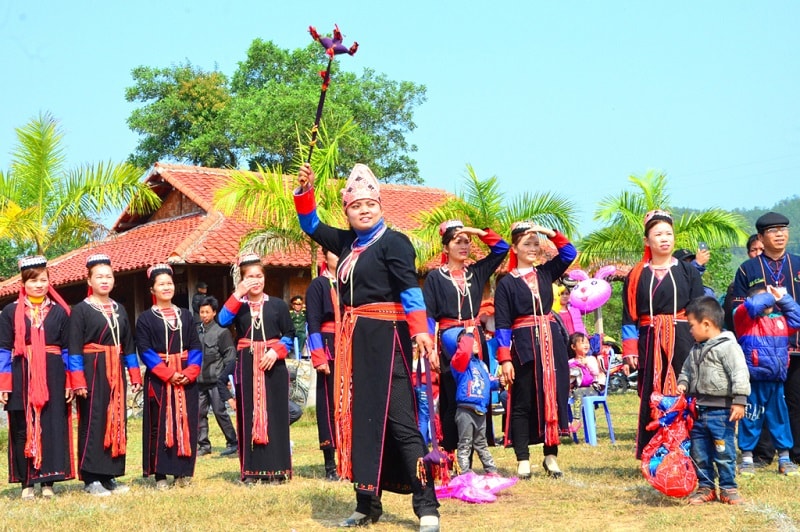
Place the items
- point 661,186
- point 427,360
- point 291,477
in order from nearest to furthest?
point 427,360 < point 291,477 < point 661,186

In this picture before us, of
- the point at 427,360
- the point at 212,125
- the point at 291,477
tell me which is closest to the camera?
the point at 427,360

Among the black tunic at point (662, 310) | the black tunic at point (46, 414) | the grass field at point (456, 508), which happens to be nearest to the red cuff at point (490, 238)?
the black tunic at point (662, 310)

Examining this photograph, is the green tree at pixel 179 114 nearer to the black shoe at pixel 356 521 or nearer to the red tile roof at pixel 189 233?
the red tile roof at pixel 189 233

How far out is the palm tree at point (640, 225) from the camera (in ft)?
57.8

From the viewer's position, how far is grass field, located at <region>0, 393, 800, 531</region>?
585cm

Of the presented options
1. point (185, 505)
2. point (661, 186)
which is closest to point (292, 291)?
point (661, 186)

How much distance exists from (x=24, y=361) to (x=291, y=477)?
244cm

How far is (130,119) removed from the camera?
1323 inches

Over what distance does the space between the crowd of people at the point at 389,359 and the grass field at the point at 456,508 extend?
A: 27cm

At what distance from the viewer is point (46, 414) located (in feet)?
26.6

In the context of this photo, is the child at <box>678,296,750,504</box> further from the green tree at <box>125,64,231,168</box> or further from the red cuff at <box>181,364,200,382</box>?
the green tree at <box>125,64,231,168</box>

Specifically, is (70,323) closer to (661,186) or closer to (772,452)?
(772,452)

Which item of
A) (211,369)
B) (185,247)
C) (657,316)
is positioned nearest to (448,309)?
(657,316)

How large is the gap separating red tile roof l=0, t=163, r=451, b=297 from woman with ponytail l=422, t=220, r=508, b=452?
11.3 m
